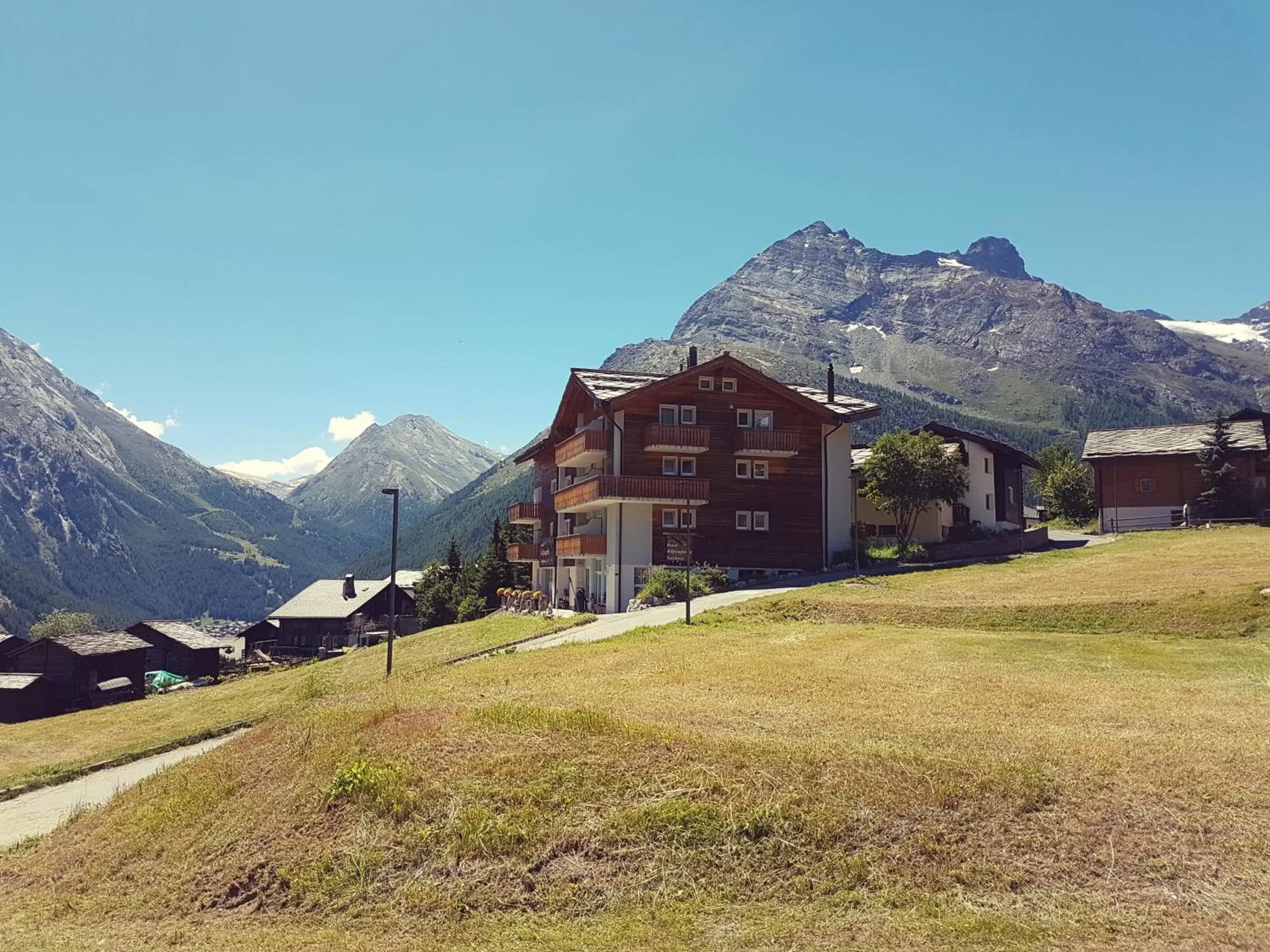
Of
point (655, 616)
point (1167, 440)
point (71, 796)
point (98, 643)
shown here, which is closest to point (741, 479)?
point (655, 616)

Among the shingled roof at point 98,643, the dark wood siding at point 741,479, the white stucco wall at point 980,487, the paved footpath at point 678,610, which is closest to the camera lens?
the paved footpath at point 678,610

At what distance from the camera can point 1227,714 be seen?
59.1 feet

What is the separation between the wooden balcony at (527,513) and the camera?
71.5 meters

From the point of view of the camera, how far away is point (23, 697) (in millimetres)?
65312

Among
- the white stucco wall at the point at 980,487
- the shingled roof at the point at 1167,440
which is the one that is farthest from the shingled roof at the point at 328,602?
the shingled roof at the point at 1167,440

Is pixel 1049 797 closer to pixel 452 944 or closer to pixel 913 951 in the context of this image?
pixel 913 951

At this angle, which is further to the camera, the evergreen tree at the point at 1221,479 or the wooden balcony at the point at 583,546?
the evergreen tree at the point at 1221,479

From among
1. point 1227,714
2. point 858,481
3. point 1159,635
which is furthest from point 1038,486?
point 1227,714

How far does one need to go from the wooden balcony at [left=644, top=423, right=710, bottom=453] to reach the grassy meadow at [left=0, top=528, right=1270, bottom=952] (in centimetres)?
3122

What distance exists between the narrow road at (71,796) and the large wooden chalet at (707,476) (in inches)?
1021

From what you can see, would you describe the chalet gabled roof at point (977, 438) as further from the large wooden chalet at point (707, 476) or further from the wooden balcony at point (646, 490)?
the wooden balcony at point (646, 490)

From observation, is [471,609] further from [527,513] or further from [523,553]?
[527,513]

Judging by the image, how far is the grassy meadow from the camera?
36.1 feet

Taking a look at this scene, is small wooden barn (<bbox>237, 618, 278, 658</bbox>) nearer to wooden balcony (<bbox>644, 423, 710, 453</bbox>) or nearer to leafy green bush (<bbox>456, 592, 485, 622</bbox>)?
leafy green bush (<bbox>456, 592, 485, 622</bbox>)
